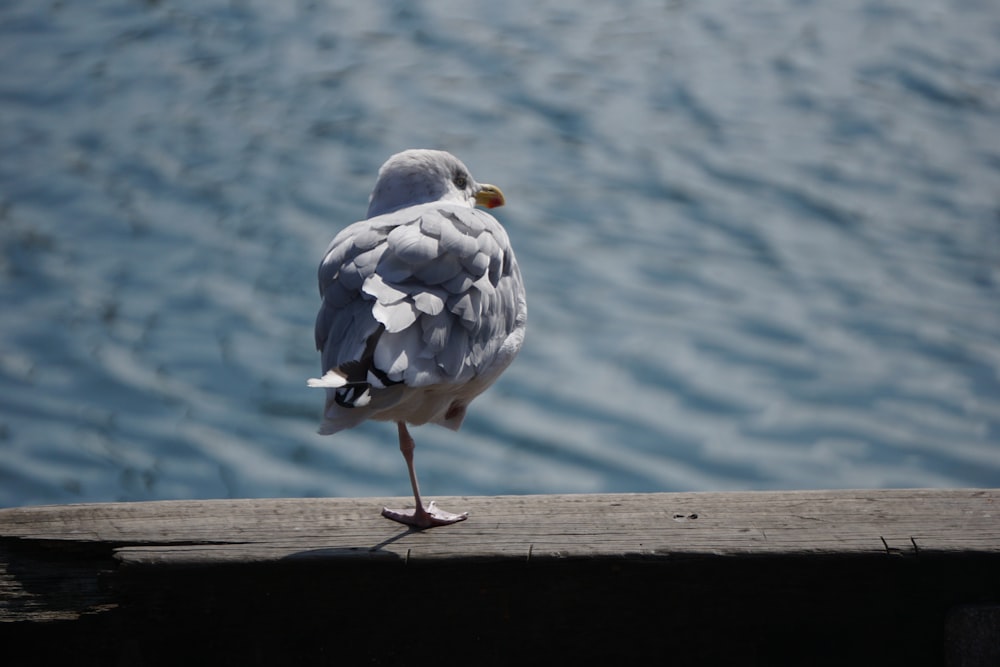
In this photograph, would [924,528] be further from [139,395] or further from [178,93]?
[178,93]

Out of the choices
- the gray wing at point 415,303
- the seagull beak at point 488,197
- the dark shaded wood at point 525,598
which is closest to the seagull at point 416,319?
the gray wing at point 415,303

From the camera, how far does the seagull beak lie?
329 centimetres

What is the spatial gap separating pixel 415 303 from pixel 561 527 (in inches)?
20.2

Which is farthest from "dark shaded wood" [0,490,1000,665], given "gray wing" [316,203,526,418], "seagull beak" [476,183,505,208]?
"seagull beak" [476,183,505,208]

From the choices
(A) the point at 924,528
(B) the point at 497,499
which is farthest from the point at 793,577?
(B) the point at 497,499

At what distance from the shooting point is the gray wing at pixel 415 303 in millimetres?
2213

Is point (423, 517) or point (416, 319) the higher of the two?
point (416, 319)

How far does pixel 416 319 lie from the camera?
2.31 meters

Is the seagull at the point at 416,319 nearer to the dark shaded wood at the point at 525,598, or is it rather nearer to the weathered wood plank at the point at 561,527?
the weathered wood plank at the point at 561,527

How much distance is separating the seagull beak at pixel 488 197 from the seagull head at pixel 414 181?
0.72ft

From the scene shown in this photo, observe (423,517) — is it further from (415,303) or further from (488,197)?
(488,197)

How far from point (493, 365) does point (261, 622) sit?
2.63ft

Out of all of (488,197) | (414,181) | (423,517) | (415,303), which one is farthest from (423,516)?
(488,197)

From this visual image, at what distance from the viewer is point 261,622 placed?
1.94 metres
